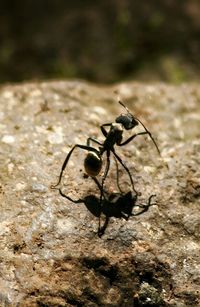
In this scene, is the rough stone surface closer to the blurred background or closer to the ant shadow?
the ant shadow

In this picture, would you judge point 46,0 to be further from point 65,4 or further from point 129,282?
point 129,282

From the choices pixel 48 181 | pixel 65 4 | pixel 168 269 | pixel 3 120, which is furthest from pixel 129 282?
pixel 65 4

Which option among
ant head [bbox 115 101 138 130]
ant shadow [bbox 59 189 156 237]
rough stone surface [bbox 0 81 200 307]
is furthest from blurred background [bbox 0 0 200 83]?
ant shadow [bbox 59 189 156 237]

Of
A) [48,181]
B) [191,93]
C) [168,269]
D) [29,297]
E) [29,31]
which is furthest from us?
[29,31]

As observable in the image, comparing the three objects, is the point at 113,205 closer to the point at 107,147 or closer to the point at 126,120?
the point at 107,147

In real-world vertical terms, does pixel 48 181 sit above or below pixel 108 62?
below

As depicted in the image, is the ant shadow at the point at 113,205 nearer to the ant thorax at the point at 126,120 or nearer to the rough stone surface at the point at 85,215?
the rough stone surface at the point at 85,215

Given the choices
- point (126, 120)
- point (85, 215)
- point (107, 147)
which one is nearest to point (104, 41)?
point (126, 120)

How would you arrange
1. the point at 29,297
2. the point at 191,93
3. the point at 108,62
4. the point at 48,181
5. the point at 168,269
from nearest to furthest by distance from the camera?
1. the point at 29,297
2. the point at 168,269
3. the point at 48,181
4. the point at 191,93
5. the point at 108,62
